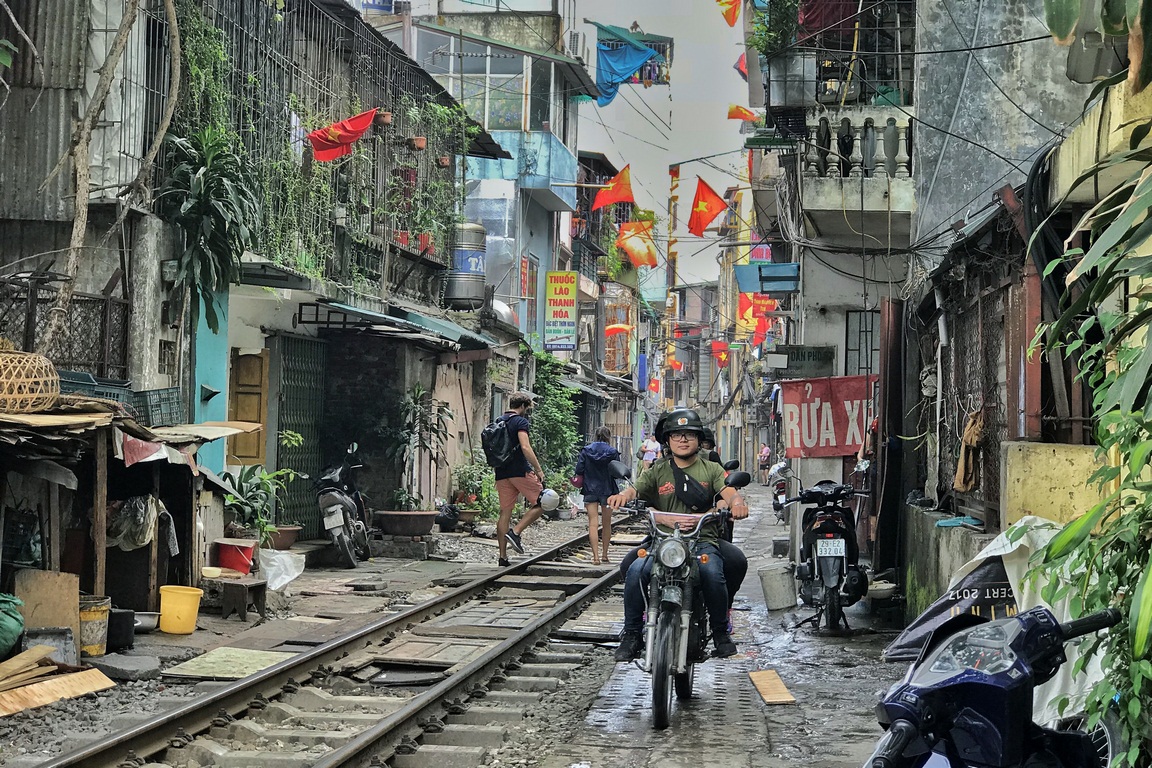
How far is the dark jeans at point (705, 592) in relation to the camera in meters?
7.75

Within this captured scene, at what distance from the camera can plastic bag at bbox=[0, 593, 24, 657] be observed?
7734 millimetres

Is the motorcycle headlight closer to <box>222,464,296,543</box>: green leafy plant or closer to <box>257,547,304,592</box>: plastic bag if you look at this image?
<box>257,547,304,592</box>: plastic bag

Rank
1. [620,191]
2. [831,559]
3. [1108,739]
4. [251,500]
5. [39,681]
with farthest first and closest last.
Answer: [620,191] < [251,500] < [831,559] < [39,681] < [1108,739]

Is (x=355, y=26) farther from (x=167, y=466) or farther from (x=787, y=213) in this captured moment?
(x=167, y=466)

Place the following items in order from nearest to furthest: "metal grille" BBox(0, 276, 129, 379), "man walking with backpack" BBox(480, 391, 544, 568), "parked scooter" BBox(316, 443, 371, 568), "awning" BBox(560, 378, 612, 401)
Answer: "metal grille" BBox(0, 276, 129, 379) < "man walking with backpack" BBox(480, 391, 544, 568) < "parked scooter" BBox(316, 443, 371, 568) < "awning" BBox(560, 378, 612, 401)

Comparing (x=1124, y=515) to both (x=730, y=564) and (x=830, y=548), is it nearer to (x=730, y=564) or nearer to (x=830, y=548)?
(x=730, y=564)

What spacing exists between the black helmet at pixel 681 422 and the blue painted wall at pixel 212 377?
690cm

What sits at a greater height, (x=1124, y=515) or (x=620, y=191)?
(x=620, y=191)

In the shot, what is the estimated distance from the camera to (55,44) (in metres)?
12.2

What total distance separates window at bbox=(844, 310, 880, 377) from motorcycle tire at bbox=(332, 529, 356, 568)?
23.7 feet

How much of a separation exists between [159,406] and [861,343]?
383 inches

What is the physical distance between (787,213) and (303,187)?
22.9 feet

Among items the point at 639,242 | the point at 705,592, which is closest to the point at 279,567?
the point at 705,592

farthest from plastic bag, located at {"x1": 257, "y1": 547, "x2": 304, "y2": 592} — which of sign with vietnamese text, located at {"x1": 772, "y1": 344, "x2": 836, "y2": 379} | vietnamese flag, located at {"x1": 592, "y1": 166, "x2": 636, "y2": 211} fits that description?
vietnamese flag, located at {"x1": 592, "y1": 166, "x2": 636, "y2": 211}
